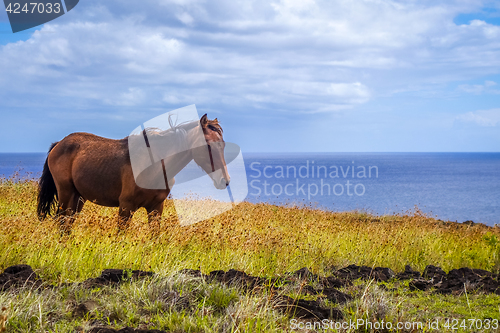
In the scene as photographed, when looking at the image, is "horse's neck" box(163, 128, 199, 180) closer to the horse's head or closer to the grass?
the horse's head

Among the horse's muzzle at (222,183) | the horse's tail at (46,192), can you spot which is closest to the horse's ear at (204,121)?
the horse's muzzle at (222,183)

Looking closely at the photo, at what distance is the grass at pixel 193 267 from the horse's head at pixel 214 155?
3.38ft

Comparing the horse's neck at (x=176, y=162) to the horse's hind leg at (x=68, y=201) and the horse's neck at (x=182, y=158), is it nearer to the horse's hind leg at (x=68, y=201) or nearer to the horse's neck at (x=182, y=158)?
the horse's neck at (x=182, y=158)

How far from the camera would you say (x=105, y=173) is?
6.44m

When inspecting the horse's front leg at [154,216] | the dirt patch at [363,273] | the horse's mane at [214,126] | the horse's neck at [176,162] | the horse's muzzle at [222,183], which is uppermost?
the horse's mane at [214,126]

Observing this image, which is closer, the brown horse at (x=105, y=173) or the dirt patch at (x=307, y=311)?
the dirt patch at (x=307, y=311)

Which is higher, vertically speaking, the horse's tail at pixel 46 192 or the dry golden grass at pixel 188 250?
the horse's tail at pixel 46 192

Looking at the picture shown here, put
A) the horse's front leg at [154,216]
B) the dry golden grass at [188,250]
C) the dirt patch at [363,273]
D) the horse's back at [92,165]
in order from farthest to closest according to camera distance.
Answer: the horse's back at [92,165] < the horse's front leg at [154,216] < the dirt patch at [363,273] < the dry golden grass at [188,250]

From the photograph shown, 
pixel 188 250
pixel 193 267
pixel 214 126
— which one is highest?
pixel 214 126

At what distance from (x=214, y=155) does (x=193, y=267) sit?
5.61 ft

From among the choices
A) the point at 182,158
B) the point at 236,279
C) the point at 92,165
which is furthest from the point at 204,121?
the point at 236,279

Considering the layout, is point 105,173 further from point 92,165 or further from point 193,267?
point 193,267

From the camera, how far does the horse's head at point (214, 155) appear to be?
550 centimetres

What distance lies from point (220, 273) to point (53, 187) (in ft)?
16.3
